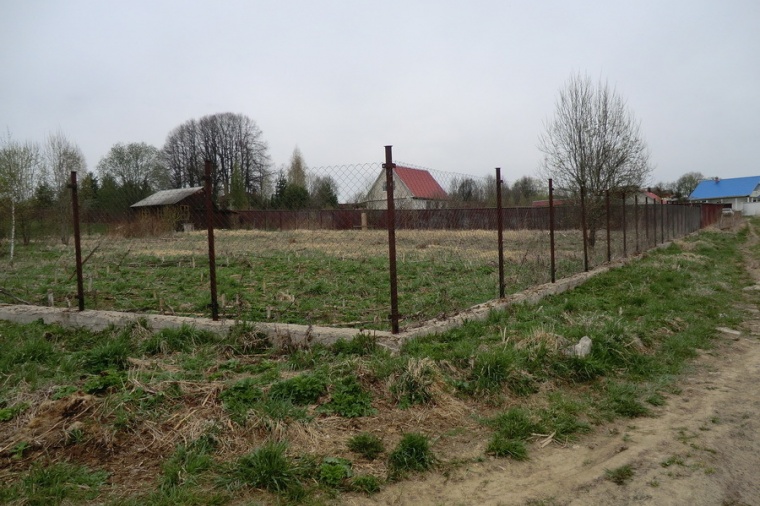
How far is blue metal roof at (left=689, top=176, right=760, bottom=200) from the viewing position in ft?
240

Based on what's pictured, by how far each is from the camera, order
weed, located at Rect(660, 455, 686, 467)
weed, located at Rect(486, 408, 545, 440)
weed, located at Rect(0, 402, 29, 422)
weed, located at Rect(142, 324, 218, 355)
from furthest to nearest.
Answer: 1. weed, located at Rect(142, 324, 218, 355)
2. weed, located at Rect(486, 408, 545, 440)
3. weed, located at Rect(0, 402, 29, 422)
4. weed, located at Rect(660, 455, 686, 467)

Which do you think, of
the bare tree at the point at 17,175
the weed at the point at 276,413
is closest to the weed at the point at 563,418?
the weed at the point at 276,413

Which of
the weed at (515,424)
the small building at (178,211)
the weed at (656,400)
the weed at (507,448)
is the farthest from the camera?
the small building at (178,211)

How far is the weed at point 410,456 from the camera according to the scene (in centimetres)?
327

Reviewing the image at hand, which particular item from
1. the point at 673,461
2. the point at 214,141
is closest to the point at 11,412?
the point at 673,461

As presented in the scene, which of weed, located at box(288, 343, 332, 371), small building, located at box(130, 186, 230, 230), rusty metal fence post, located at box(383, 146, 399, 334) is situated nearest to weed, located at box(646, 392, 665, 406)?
rusty metal fence post, located at box(383, 146, 399, 334)

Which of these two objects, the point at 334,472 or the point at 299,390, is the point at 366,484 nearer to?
the point at 334,472

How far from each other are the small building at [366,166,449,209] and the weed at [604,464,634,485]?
340cm

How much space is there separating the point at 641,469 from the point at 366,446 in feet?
5.56

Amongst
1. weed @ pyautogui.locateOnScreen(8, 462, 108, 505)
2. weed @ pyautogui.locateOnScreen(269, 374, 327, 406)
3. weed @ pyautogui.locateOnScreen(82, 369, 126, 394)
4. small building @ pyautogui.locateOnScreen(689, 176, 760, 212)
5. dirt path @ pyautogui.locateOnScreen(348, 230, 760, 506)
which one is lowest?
dirt path @ pyautogui.locateOnScreen(348, 230, 760, 506)

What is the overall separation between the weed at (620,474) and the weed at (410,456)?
3.43 feet

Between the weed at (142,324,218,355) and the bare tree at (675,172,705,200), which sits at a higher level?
the bare tree at (675,172,705,200)

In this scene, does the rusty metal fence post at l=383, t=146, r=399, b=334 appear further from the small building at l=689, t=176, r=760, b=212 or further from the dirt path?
the small building at l=689, t=176, r=760, b=212

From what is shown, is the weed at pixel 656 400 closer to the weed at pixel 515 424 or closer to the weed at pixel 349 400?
the weed at pixel 515 424
